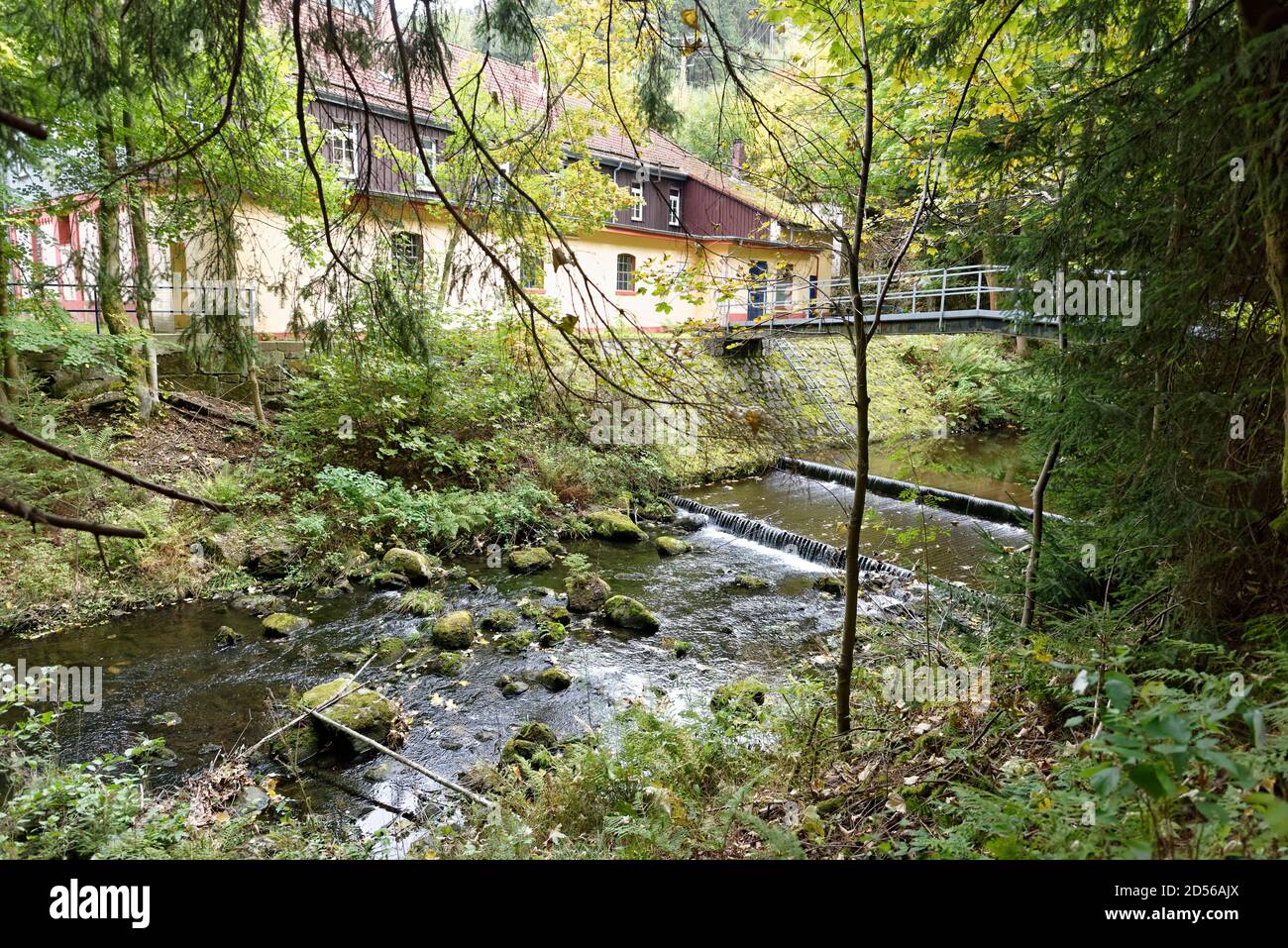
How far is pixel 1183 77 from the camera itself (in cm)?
357

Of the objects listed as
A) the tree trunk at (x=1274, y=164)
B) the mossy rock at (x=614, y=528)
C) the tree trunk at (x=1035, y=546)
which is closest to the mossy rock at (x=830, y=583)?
the mossy rock at (x=614, y=528)

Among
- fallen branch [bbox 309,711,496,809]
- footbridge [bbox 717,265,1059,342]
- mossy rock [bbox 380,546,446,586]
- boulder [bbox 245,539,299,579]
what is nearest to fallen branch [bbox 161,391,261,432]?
boulder [bbox 245,539,299,579]

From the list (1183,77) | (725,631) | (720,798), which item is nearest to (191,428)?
(725,631)

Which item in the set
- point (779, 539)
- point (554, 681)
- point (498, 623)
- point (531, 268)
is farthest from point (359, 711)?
point (779, 539)

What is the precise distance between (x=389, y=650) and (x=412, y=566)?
2.39m

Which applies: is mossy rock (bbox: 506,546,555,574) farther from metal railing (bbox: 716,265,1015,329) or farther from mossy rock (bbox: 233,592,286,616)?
metal railing (bbox: 716,265,1015,329)

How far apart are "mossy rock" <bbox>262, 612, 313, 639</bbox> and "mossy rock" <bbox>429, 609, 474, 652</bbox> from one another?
Result: 5.55ft

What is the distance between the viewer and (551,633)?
8.49 meters

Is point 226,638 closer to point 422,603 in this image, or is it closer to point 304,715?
point 422,603

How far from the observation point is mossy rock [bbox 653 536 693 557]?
11.8 metres

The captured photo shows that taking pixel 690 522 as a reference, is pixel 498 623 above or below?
below

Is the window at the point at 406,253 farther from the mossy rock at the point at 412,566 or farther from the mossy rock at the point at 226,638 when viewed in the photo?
the mossy rock at the point at 412,566

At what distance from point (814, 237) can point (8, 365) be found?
11046 mm

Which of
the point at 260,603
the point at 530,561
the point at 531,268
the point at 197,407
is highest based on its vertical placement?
the point at 531,268
